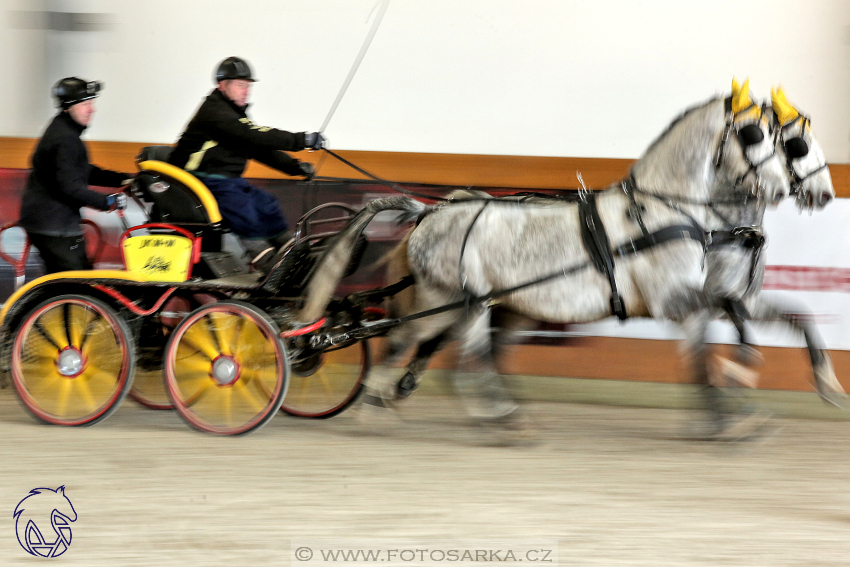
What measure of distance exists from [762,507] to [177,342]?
2.71m

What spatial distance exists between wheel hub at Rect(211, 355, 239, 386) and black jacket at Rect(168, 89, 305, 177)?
37.3 inches

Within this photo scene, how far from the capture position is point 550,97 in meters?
6.21

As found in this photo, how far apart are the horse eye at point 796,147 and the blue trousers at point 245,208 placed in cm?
250

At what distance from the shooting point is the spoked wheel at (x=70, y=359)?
4.28 metres

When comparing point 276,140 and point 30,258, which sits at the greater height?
point 276,140

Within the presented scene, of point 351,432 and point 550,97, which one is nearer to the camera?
point 351,432

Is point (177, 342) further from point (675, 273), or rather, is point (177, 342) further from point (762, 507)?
point (762, 507)

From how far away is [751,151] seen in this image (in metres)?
3.87

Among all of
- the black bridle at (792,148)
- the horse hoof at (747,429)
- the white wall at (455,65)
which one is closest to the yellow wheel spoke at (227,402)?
the horse hoof at (747,429)

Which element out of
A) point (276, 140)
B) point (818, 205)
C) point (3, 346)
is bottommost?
point (3, 346)

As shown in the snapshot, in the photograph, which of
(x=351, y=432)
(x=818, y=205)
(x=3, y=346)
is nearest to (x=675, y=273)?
(x=818, y=205)

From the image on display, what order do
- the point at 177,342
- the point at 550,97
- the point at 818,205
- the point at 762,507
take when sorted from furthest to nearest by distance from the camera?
the point at 550,97
the point at 177,342
the point at 818,205
the point at 762,507

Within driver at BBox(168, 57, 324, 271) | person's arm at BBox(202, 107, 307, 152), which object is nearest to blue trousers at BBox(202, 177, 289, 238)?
driver at BBox(168, 57, 324, 271)

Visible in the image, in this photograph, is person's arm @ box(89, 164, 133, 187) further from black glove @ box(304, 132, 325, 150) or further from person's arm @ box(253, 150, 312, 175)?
black glove @ box(304, 132, 325, 150)
